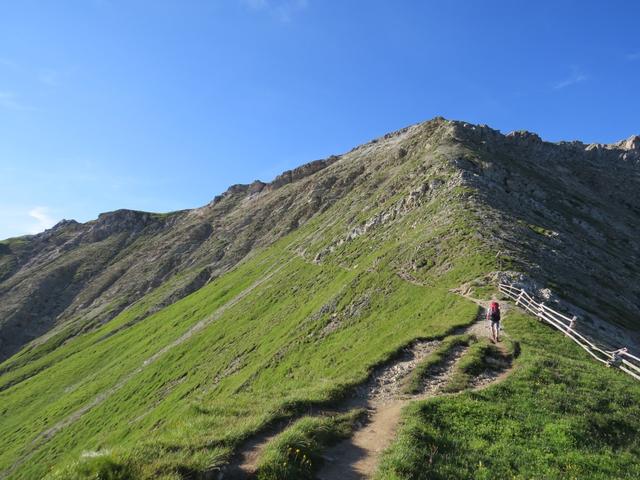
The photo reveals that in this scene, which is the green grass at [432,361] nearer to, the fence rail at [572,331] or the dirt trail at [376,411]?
the dirt trail at [376,411]

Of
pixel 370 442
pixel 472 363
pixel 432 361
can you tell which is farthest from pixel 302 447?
pixel 472 363

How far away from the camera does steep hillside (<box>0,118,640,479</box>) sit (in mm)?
26688

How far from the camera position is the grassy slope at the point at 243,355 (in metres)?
16.5

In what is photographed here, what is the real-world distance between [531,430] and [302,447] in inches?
356

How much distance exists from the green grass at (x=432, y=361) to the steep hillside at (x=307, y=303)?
1911mm

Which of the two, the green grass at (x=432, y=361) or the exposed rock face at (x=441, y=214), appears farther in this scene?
the exposed rock face at (x=441, y=214)

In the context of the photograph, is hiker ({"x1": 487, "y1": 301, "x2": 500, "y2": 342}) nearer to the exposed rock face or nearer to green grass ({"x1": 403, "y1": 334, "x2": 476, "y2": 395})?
green grass ({"x1": 403, "y1": 334, "x2": 476, "y2": 395})

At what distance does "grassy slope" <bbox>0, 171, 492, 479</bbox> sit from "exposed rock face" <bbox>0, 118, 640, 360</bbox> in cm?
528

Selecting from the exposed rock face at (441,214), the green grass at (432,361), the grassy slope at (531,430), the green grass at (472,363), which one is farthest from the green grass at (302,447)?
the exposed rock face at (441,214)

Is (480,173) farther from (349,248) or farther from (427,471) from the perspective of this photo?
(427,471)

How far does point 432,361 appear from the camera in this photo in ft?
74.8

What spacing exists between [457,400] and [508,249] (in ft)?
99.2

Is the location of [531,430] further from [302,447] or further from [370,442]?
[302,447]

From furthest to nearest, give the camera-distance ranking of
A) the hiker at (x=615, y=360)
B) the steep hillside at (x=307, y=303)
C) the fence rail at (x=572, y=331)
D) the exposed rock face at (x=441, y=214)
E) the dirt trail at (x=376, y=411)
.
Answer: the exposed rock face at (x=441, y=214) → the steep hillside at (x=307, y=303) → the hiker at (x=615, y=360) → the fence rail at (x=572, y=331) → the dirt trail at (x=376, y=411)
